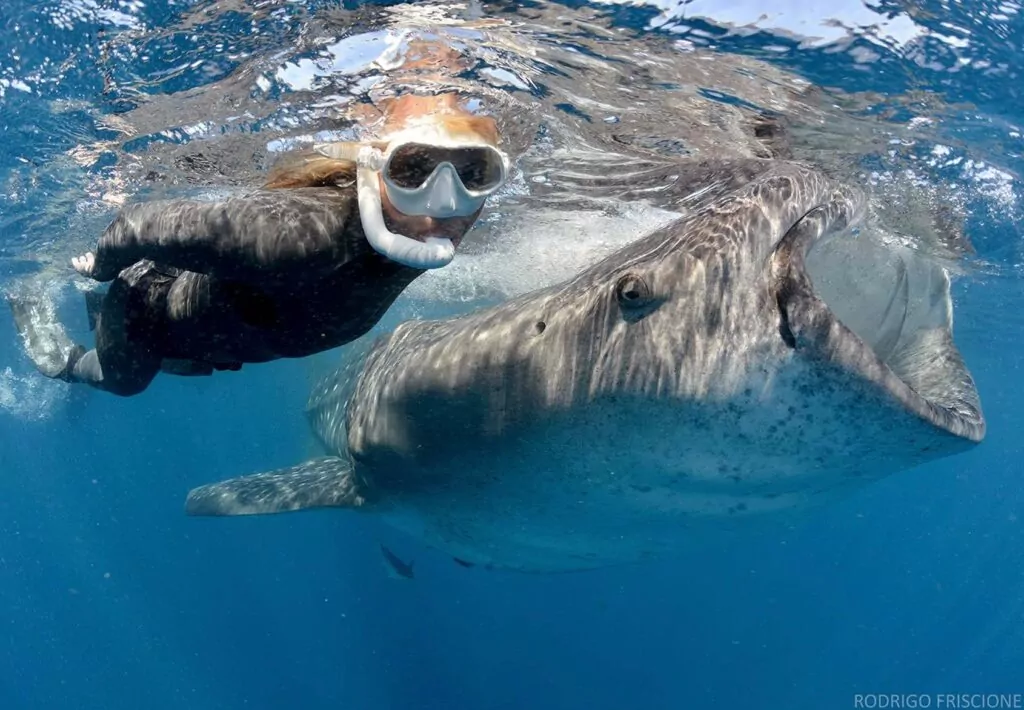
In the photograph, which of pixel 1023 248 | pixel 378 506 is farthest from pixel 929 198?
pixel 378 506

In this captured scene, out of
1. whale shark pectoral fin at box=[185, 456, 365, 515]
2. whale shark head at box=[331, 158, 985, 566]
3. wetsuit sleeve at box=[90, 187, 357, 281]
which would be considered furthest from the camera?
whale shark pectoral fin at box=[185, 456, 365, 515]

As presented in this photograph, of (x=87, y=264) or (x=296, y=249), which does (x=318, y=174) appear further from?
(x=87, y=264)

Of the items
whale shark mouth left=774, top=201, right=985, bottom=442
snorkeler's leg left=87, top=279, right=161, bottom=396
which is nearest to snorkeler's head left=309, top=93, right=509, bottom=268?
whale shark mouth left=774, top=201, right=985, bottom=442

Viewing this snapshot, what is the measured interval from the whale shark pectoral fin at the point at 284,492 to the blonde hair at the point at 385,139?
2.86 meters

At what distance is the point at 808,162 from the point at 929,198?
8.86 feet

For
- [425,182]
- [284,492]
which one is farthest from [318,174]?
[284,492]

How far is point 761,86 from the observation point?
638 cm

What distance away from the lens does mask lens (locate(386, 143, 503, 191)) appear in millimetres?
3574

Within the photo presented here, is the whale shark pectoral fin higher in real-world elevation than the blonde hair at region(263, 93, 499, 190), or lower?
lower

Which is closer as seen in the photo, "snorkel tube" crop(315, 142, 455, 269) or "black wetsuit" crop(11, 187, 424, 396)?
"snorkel tube" crop(315, 142, 455, 269)

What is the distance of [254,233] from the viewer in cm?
383

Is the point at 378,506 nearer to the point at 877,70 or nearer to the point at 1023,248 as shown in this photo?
the point at 877,70

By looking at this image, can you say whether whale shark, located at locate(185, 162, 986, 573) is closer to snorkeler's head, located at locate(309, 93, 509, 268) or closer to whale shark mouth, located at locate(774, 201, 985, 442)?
whale shark mouth, located at locate(774, 201, 985, 442)

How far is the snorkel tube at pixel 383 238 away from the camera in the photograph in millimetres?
3451
